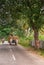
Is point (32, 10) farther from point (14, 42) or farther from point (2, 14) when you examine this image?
point (14, 42)

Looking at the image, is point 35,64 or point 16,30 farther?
point 16,30

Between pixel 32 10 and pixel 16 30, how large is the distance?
3546cm

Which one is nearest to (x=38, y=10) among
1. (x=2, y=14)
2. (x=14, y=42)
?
(x=2, y=14)

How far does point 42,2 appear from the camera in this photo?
26672 mm

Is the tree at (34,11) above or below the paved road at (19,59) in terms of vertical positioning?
above

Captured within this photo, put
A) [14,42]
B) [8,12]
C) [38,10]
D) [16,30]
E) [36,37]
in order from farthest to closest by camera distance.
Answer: [16,30]
[14,42]
[8,12]
[36,37]
[38,10]

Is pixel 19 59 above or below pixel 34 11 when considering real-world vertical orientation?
below

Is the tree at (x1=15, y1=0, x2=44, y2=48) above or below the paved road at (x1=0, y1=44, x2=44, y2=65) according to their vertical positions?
above

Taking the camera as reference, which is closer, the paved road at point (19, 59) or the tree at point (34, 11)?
the paved road at point (19, 59)

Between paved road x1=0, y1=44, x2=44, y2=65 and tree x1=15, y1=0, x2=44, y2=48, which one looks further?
tree x1=15, y1=0, x2=44, y2=48

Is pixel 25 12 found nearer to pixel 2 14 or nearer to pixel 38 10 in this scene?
pixel 38 10

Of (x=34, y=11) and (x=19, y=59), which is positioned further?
(x=34, y=11)

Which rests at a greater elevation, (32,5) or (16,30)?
(32,5)

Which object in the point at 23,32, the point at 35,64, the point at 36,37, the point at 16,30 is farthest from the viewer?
the point at 16,30
